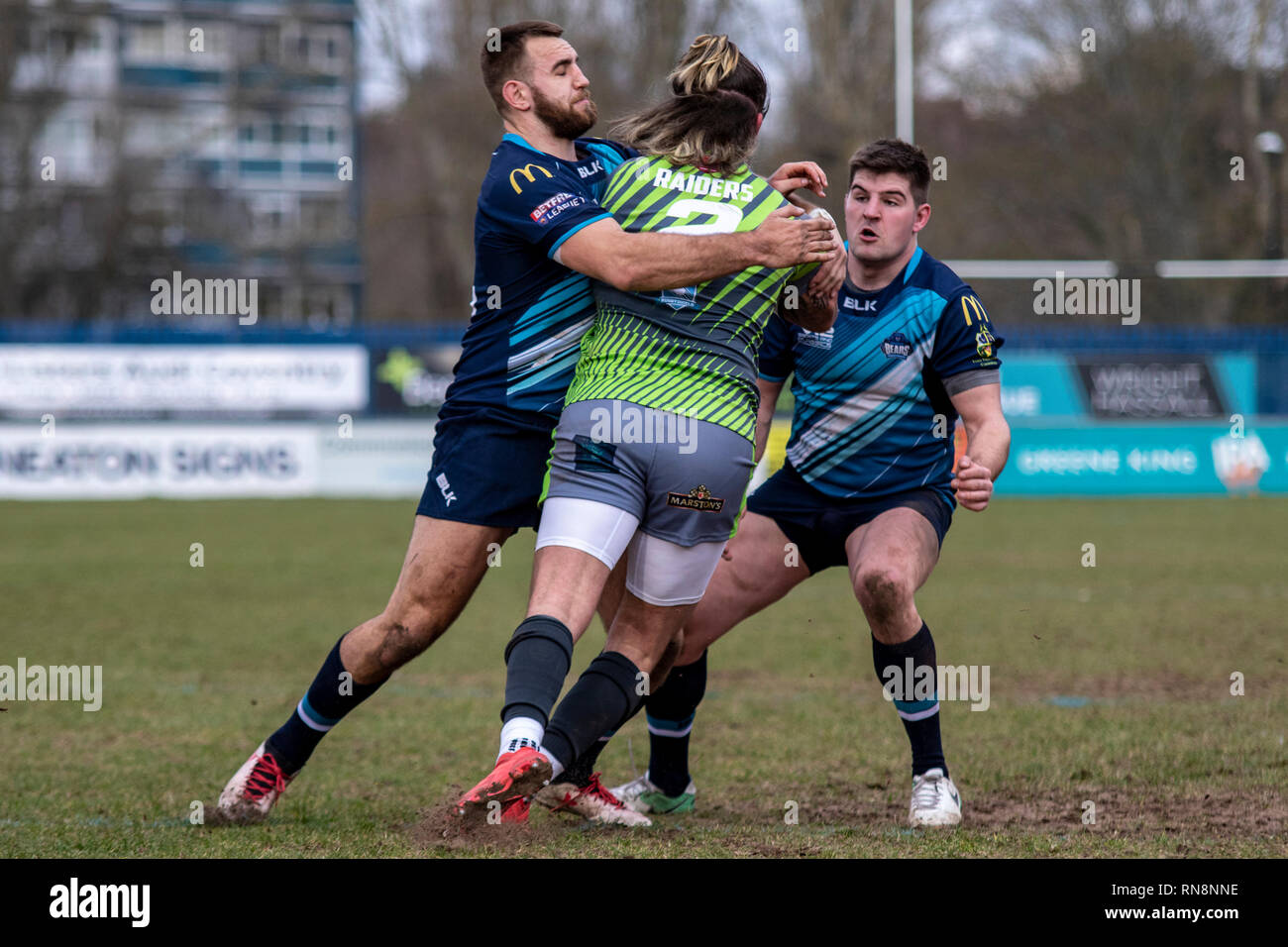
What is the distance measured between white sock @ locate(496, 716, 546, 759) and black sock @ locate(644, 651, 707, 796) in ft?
4.17

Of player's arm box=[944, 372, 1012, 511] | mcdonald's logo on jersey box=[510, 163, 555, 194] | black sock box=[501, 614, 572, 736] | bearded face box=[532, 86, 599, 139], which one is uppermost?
bearded face box=[532, 86, 599, 139]

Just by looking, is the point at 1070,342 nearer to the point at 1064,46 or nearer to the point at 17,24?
the point at 1064,46

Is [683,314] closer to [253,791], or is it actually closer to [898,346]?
[898,346]

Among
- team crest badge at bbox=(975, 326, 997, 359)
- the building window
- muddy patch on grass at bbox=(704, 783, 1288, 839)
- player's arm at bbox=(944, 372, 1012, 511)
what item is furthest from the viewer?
the building window

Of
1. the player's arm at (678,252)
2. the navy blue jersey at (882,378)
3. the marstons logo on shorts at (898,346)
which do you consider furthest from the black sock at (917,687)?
the player's arm at (678,252)

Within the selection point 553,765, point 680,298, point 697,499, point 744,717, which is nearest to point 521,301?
point 680,298

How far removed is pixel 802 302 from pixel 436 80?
29391mm

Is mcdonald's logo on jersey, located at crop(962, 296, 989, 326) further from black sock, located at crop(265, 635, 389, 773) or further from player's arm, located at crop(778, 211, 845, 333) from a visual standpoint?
black sock, located at crop(265, 635, 389, 773)

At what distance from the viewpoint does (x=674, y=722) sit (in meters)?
4.84

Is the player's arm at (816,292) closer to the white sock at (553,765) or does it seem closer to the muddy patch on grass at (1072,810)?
the white sock at (553,765)

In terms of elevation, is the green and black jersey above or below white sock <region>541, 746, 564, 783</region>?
above

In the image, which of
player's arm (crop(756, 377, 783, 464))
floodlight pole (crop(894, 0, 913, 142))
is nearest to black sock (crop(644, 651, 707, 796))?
player's arm (crop(756, 377, 783, 464))

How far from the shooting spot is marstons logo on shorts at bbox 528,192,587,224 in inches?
145
